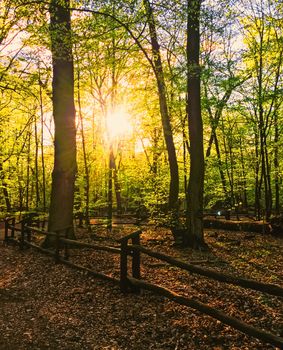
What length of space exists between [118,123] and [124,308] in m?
23.4

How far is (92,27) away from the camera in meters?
10.2

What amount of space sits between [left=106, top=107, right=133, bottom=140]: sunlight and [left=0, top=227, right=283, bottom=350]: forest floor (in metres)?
15.9

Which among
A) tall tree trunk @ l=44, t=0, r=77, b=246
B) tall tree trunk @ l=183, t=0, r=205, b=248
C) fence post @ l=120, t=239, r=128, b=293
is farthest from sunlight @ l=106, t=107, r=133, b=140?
fence post @ l=120, t=239, r=128, b=293

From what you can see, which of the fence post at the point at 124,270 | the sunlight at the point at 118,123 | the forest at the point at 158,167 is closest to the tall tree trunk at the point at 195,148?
the forest at the point at 158,167

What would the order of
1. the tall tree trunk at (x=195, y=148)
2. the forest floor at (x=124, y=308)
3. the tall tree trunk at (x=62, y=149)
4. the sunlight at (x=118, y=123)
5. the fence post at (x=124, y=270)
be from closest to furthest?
the forest floor at (x=124, y=308), the fence post at (x=124, y=270), the tall tree trunk at (x=195, y=148), the tall tree trunk at (x=62, y=149), the sunlight at (x=118, y=123)

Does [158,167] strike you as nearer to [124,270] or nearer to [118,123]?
[118,123]

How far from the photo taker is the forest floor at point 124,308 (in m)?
5.23

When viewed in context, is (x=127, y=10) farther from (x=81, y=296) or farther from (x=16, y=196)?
(x=16, y=196)

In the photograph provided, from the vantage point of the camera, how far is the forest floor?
5.23 meters

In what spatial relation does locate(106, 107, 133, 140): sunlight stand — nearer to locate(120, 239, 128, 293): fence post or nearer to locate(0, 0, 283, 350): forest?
locate(0, 0, 283, 350): forest

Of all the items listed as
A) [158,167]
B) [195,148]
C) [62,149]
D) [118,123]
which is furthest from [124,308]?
[118,123]

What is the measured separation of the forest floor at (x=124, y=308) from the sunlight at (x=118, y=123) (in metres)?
15.9

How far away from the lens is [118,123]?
28594 mm

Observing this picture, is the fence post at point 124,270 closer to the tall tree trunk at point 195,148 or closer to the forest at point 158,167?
the forest at point 158,167
